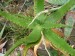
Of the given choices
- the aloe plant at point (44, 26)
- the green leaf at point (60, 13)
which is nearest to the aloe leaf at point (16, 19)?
the aloe plant at point (44, 26)

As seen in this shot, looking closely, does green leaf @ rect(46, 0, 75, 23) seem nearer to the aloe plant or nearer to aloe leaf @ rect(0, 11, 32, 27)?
the aloe plant

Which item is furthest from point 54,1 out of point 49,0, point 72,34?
point 72,34

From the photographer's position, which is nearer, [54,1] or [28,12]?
[54,1]

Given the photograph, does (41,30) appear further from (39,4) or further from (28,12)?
(28,12)

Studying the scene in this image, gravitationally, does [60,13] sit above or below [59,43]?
above

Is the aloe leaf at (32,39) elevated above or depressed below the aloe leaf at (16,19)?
below

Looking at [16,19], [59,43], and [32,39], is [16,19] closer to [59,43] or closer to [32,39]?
[32,39]

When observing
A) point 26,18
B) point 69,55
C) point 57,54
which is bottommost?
point 57,54

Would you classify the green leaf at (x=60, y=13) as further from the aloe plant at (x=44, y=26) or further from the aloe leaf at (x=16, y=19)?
the aloe leaf at (x=16, y=19)

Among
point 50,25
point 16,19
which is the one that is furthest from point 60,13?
point 16,19
